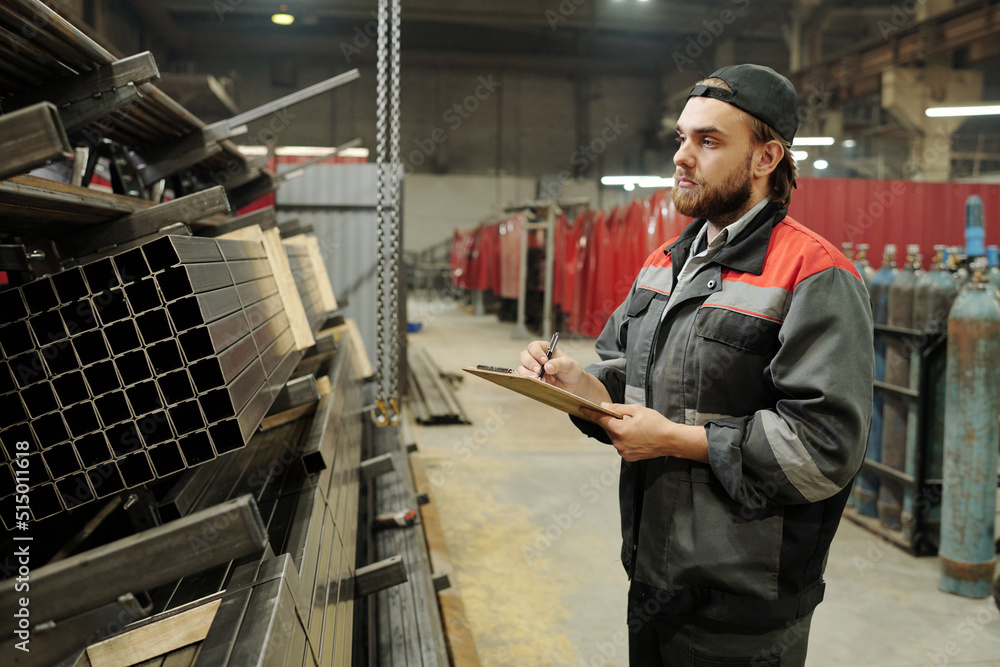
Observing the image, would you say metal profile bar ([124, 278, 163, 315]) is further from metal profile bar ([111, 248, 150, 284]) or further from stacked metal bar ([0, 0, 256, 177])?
stacked metal bar ([0, 0, 256, 177])

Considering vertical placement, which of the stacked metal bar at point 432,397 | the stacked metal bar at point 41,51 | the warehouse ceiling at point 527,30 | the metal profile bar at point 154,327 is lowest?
the stacked metal bar at point 432,397

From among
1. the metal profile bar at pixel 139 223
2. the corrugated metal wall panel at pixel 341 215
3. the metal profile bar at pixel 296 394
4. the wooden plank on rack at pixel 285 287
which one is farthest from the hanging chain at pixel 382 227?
the corrugated metal wall panel at pixel 341 215

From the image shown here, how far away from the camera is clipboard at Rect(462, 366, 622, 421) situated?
1337 mm

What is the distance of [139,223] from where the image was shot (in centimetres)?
168

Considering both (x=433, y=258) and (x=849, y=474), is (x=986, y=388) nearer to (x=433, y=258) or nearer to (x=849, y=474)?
(x=849, y=474)

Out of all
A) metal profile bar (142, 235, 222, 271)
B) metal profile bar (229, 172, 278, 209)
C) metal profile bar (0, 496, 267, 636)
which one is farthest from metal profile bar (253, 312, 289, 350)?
metal profile bar (229, 172, 278, 209)

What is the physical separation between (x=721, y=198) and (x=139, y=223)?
1.38 meters

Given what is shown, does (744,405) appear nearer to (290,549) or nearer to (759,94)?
(759,94)

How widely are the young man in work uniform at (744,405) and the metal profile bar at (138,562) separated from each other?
742mm

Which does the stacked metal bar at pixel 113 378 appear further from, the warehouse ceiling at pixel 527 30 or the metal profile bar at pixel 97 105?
the warehouse ceiling at pixel 527 30

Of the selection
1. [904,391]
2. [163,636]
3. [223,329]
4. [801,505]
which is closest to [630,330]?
[801,505]

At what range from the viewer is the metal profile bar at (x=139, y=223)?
1.66m

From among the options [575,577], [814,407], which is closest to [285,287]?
[814,407]

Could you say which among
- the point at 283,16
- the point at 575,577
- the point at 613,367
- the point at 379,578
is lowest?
the point at 575,577
